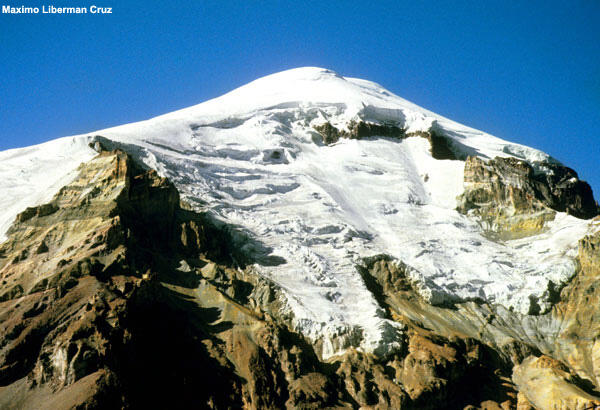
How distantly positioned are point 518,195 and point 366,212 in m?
15.0

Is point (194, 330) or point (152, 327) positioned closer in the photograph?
point (152, 327)

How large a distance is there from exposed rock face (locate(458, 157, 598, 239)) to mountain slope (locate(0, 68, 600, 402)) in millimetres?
161

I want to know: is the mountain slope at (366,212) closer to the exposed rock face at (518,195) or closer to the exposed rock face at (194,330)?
the exposed rock face at (518,195)

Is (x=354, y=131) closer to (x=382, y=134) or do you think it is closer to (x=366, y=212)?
(x=382, y=134)

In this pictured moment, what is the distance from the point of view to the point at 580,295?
3856 cm

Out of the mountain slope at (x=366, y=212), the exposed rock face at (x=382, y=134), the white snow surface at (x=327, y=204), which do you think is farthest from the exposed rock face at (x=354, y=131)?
the white snow surface at (x=327, y=204)

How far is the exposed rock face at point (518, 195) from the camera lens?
47.9 meters

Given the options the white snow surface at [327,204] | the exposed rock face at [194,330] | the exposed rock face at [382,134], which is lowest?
the exposed rock face at [194,330]

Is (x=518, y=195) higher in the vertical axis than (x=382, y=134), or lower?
lower

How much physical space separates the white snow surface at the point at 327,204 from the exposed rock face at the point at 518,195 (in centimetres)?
134

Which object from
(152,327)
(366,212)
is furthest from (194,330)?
(366,212)

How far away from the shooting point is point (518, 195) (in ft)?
164

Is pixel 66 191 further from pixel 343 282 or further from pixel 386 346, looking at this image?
pixel 386 346

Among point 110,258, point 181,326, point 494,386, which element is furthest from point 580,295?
point 110,258
